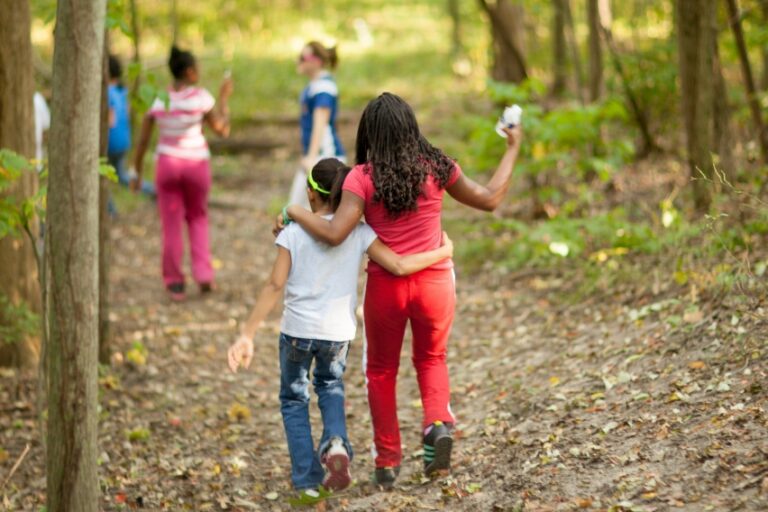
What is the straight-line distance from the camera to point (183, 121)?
8.31 meters

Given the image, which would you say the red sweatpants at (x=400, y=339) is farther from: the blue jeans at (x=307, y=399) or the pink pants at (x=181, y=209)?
the pink pants at (x=181, y=209)

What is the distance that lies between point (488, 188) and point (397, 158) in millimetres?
534

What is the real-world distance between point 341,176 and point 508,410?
6.38ft

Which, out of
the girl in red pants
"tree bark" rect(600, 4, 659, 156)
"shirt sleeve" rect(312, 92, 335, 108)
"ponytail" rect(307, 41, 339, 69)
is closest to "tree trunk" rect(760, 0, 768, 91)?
"tree bark" rect(600, 4, 659, 156)

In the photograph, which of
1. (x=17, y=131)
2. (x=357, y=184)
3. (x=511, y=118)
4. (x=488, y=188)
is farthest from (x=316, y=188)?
(x=17, y=131)

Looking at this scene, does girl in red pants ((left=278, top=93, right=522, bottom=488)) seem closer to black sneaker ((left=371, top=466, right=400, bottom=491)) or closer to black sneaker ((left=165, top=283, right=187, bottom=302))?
black sneaker ((left=371, top=466, right=400, bottom=491))

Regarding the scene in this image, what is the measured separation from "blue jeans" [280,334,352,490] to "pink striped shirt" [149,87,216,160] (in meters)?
4.11

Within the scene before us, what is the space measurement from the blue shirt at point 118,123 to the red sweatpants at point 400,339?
8313mm

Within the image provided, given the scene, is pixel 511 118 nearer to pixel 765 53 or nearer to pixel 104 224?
pixel 104 224

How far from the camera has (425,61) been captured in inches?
990

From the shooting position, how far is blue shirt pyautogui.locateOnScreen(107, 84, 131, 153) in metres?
12.1

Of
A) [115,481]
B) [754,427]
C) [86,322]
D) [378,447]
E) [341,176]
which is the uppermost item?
[341,176]

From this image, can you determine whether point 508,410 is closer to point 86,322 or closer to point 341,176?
point 341,176

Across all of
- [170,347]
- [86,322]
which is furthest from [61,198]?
[170,347]
